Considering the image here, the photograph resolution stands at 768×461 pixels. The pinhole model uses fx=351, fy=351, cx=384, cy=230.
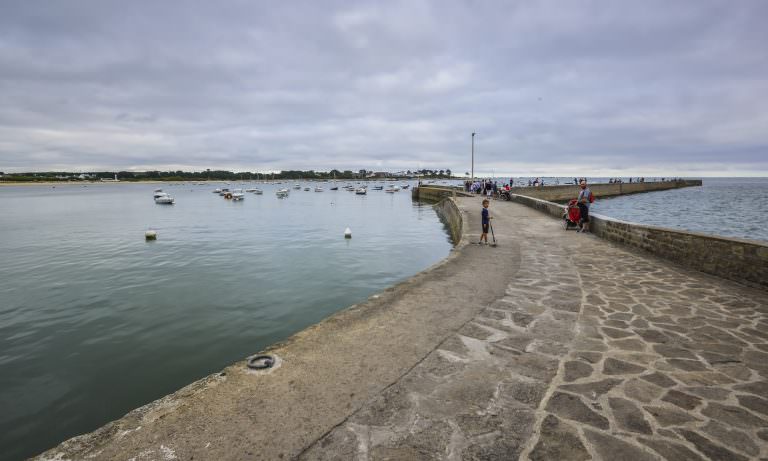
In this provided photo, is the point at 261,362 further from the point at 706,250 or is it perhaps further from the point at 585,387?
the point at 706,250

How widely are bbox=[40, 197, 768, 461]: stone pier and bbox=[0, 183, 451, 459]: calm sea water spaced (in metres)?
4.28

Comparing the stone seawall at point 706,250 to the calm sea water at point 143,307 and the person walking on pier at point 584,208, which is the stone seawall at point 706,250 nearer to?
the person walking on pier at point 584,208

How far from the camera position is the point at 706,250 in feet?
26.2

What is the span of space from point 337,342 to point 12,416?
6.17 m

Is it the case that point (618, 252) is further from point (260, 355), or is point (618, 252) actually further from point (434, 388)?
point (260, 355)

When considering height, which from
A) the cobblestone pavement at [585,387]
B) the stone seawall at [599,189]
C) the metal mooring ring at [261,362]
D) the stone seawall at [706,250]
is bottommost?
the metal mooring ring at [261,362]

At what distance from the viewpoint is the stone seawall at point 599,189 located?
50.1 m

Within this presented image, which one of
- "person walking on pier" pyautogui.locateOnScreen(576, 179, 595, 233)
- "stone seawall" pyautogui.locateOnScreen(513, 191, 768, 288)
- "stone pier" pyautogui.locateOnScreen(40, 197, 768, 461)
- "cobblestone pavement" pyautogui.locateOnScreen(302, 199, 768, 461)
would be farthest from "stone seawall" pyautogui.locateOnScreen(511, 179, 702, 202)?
"stone pier" pyautogui.locateOnScreen(40, 197, 768, 461)

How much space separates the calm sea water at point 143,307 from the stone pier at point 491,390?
168 inches

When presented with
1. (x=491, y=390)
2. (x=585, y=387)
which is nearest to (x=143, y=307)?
(x=491, y=390)

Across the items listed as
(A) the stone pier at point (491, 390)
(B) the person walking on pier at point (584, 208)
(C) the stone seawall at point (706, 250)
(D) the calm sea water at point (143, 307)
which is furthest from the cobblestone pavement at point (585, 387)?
(B) the person walking on pier at point (584, 208)

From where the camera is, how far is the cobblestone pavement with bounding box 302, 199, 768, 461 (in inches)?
112

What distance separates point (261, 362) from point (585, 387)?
3.62 metres

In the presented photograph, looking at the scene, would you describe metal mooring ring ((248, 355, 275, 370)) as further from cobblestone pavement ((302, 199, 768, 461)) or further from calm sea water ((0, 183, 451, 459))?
calm sea water ((0, 183, 451, 459))
